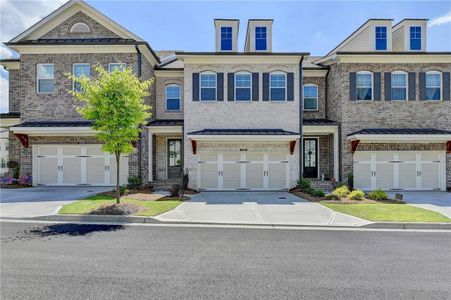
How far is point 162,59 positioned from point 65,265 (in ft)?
58.8

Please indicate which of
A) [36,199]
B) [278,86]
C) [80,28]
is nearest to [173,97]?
[80,28]

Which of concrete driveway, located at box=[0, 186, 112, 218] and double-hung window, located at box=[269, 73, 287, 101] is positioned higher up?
double-hung window, located at box=[269, 73, 287, 101]

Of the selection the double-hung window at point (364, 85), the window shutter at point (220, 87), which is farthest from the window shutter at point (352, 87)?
the window shutter at point (220, 87)

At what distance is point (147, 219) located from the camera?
9031mm

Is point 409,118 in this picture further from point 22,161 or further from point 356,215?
point 22,161

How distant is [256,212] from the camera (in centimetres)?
1032

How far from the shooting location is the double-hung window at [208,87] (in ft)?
53.7

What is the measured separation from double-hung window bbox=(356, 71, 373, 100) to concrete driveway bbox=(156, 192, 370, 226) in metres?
7.98

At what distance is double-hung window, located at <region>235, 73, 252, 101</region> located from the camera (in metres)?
16.4

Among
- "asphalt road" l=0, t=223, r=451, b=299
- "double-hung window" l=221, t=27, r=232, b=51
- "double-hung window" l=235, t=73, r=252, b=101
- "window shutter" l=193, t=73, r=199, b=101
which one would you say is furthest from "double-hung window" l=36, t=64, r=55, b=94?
"asphalt road" l=0, t=223, r=451, b=299

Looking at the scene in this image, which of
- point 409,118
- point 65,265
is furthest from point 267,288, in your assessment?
point 409,118

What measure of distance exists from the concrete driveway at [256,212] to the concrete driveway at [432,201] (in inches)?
168

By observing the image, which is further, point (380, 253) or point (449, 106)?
point (449, 106)

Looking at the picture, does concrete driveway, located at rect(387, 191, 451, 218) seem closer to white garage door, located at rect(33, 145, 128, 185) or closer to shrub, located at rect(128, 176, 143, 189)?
shrub, located at rect(128, 176, 143, 189)
